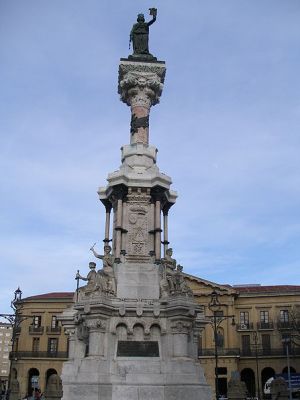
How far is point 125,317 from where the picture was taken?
1823cm

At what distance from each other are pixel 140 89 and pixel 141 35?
13.2 feet

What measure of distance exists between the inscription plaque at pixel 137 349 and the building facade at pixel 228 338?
4702 centimetres

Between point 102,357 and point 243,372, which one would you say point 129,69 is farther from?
point 243,372

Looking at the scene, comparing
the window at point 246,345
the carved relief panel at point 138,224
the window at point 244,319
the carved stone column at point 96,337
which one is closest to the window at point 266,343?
the window at point 246,345

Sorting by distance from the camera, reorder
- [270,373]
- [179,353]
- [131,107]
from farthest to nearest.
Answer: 1. [270,373]
2. [131,107]
3. [179,353]

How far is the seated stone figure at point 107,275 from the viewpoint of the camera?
60.9 ft

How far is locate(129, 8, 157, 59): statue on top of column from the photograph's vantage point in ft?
84.2

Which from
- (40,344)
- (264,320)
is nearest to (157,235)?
(264,320)

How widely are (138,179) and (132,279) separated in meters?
4.38

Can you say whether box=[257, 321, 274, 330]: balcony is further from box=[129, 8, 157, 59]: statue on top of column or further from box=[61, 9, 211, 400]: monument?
box=[129, 8, 157, 59]: statue on top of column

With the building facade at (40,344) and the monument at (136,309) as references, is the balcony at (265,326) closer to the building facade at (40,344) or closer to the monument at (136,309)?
the building facade at (40,344)

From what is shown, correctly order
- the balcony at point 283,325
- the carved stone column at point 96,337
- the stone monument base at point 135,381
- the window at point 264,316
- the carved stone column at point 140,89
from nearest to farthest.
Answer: the stone monument base at point 135,381, the carved stone column at point 96,337, the carved stone column at point 140,89, the balcony at point 283,325, the window at point 264,316

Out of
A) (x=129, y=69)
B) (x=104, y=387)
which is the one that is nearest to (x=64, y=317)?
(x=104, y=387)

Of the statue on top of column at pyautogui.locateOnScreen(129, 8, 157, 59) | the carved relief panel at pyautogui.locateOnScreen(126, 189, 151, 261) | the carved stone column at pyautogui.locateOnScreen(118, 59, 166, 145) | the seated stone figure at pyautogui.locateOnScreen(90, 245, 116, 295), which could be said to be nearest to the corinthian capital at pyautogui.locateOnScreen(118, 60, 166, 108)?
the carved stone column at pyautogui.locateOnScreen(118, 59, 166, 145)
